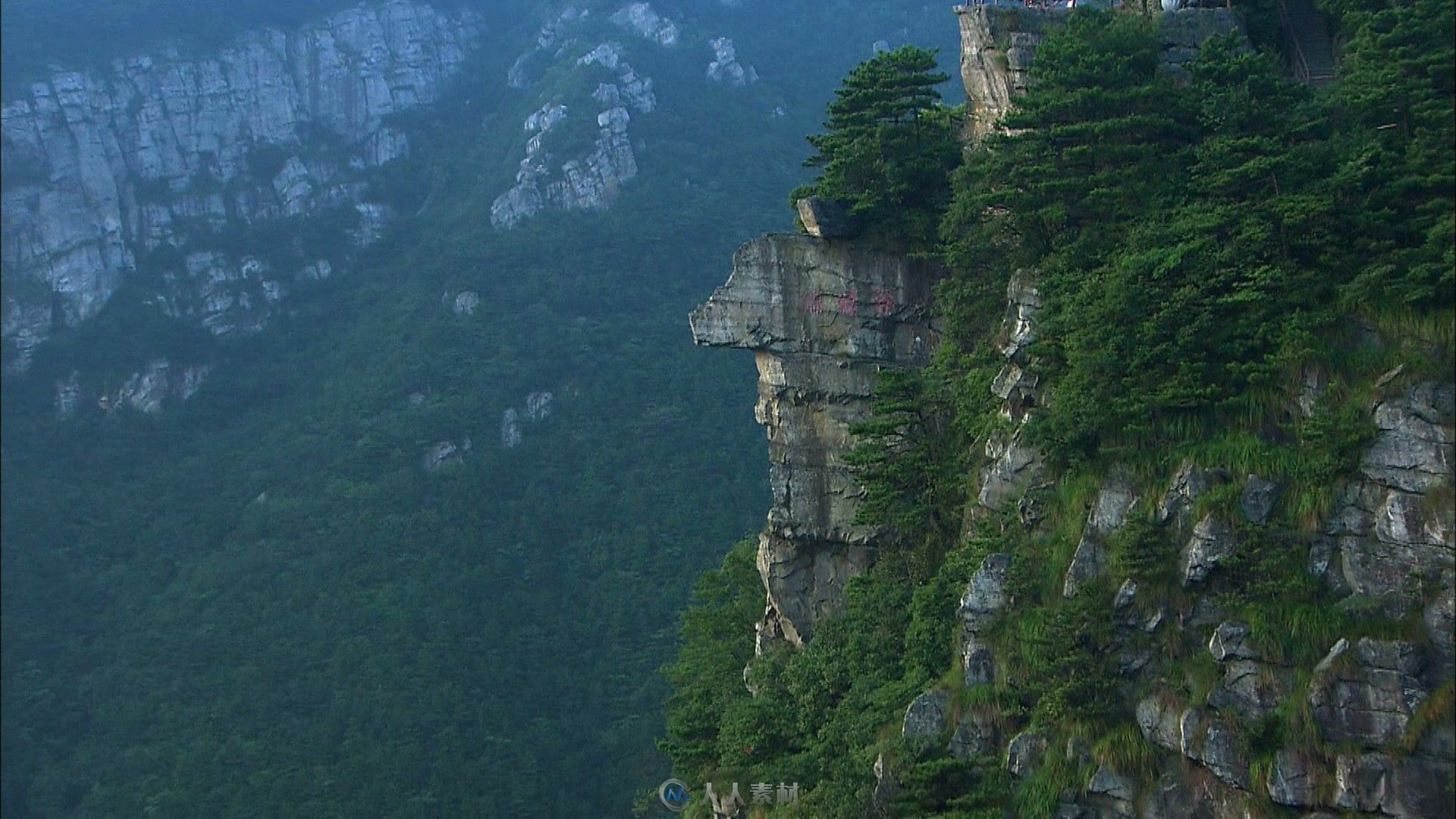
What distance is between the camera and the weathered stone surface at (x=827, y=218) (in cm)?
2809

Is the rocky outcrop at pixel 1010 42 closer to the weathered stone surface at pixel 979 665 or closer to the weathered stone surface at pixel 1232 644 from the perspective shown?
the weathered stone surface at pixel 979 665

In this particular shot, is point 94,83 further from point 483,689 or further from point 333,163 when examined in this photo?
point 483,689

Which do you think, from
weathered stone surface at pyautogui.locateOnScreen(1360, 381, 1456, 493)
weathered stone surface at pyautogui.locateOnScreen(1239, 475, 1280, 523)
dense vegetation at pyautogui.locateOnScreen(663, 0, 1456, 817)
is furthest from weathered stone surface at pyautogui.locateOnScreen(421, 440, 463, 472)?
weathered stone surface at pyautogui.locateOnScreen(1360, 381, 1456, 493)

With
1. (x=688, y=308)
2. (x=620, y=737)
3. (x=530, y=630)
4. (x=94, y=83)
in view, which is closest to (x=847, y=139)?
(x=620, y=737)

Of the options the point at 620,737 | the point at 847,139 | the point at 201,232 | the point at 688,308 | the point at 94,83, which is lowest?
the point at 620,737

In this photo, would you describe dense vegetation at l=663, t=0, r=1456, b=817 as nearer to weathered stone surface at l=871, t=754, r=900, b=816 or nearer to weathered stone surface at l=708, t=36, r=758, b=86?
weathered stone surface at l=871, t=754, r=900, b=816

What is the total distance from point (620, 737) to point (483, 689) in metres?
4.60

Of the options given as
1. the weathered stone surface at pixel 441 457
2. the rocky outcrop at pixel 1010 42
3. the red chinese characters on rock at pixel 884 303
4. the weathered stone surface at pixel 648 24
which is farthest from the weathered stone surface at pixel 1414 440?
the weathered stone surface at pixel 648 24

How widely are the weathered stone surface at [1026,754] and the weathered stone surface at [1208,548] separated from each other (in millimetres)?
2672

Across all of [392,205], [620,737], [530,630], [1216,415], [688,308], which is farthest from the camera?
[392,205]

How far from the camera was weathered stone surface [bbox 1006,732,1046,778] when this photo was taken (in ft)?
69.8

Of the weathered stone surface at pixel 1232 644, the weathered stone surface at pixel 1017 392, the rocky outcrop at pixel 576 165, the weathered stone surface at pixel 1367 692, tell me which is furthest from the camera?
the rocky outcrop at pixel 576 165

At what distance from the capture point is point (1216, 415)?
21.8m

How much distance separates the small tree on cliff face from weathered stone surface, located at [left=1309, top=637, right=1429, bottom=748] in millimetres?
10743
